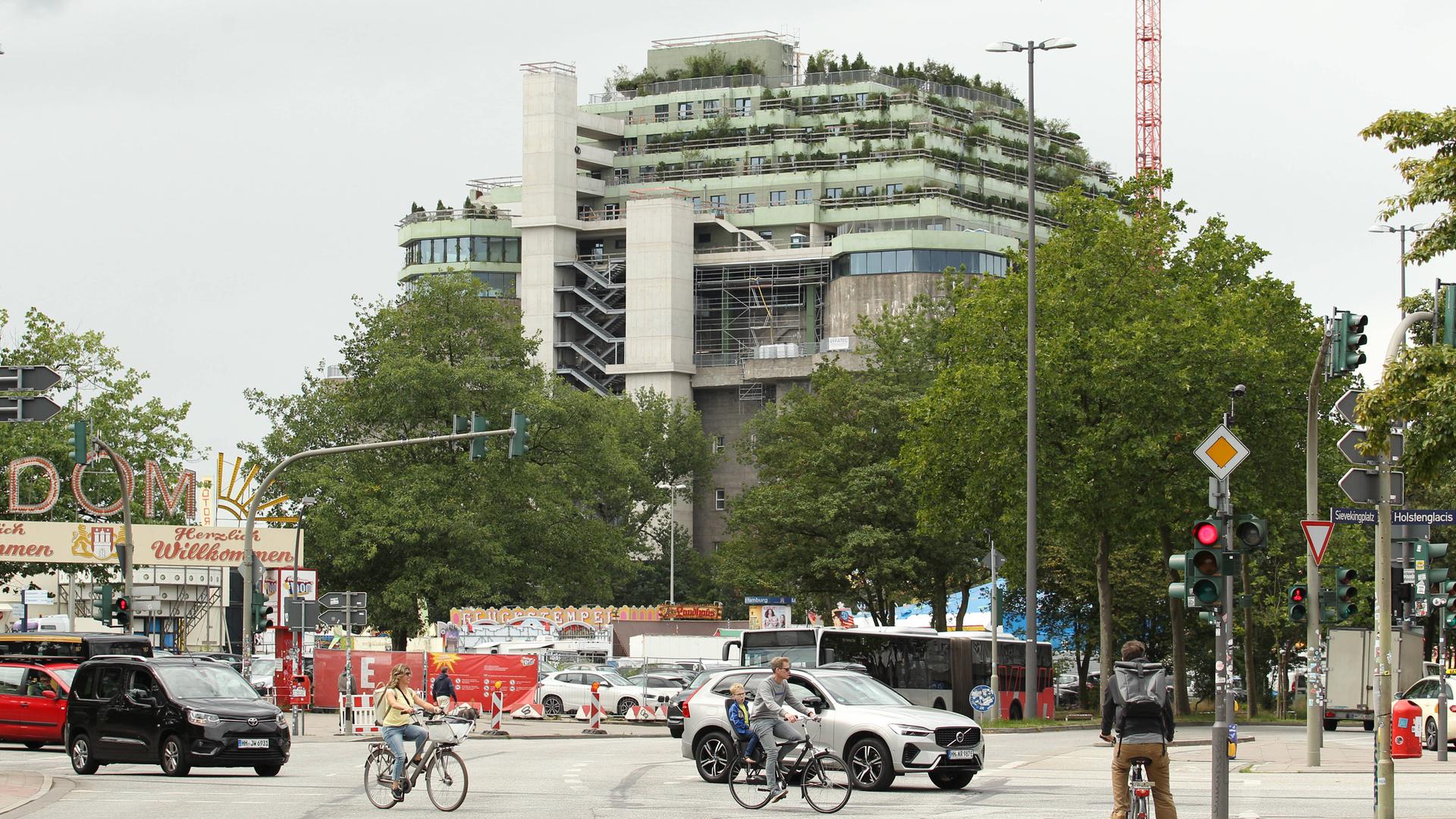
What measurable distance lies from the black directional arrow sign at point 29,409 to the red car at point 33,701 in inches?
320

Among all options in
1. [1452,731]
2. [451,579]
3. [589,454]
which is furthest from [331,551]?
[1452,731]

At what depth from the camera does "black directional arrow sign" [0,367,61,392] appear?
24.7 m

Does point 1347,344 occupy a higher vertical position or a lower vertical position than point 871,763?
higher

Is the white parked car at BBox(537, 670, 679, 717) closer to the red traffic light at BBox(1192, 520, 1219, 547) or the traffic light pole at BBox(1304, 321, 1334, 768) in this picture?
the traffic light pole at BBox(1304, 321, 1334, 768)

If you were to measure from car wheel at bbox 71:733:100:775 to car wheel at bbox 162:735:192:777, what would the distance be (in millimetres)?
1167

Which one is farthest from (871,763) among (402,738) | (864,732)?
(402,738)

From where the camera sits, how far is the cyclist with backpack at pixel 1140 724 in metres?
16.9

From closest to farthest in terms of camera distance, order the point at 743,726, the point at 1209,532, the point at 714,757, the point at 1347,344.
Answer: the point at 1209,532 < the point at 743,726 < the point at 1347,344 < the point at 714,757

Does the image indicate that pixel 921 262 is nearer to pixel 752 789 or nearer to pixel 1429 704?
pixel 1429 704

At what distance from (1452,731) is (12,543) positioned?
136 feet

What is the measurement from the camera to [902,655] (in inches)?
1870

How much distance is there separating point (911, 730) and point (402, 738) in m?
6.54

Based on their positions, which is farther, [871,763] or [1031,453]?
[1031,453]

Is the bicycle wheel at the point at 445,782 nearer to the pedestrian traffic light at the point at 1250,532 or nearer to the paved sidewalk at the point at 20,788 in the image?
the paved sidewalk at the point at 20,788
